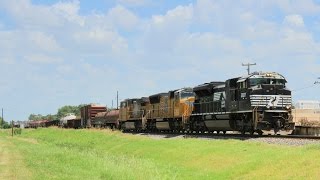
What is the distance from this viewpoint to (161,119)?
45.0 metres

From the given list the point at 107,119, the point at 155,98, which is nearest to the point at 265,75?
the point at 155,98

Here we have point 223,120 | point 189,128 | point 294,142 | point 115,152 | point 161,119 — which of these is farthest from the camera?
point 161,119

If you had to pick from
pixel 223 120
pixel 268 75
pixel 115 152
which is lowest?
pixel 115 152

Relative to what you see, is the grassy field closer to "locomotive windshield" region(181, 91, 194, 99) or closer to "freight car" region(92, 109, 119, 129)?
"locomotive windshield" region(181, 91, 194, 99)

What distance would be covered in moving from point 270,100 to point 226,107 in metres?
4.12

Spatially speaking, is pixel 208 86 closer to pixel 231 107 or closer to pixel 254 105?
pixel 231 107

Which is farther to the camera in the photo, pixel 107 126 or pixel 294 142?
pixel 107 126

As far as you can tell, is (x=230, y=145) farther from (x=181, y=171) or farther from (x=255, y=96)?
(x=255, y=96)

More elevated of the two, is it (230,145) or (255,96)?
(255,96)

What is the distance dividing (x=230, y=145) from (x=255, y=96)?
6204 mm

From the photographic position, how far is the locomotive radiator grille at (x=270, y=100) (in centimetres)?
2773

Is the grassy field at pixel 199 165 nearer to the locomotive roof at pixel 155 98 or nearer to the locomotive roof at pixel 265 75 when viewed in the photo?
the locomotive roof at pixel 265 75

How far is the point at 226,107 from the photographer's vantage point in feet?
103

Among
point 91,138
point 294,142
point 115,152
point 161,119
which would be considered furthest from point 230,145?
point 91,138
